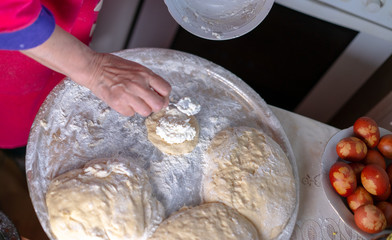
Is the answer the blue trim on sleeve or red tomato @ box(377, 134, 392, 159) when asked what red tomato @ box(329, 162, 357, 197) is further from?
the blue trim on sleeve

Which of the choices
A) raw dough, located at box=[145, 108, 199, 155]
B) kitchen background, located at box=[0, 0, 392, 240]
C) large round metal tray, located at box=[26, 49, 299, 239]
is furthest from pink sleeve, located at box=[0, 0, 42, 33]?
kitchen background, located at box=[0, 0, 392, 240]

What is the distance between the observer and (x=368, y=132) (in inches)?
44.9

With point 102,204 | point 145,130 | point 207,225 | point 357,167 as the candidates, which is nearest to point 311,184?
point 357,167

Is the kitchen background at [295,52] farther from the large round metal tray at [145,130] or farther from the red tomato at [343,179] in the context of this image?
the red tomato at [343,179]

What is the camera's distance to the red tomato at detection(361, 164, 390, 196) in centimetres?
103

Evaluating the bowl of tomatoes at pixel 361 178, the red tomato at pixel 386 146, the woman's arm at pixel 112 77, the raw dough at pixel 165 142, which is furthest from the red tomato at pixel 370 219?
the woman's arm at pixel 112 77

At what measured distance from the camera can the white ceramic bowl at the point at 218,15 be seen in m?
1.26

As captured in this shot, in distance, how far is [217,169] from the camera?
1.13 metres

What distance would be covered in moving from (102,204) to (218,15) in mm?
840

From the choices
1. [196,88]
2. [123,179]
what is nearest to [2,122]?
[123,179]

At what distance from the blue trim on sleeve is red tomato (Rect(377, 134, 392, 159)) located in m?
1.12

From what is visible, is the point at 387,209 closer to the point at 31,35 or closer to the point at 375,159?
the point at 375,159

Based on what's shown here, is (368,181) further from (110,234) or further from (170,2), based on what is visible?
(170,2)

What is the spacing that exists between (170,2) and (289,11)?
0.65 metres
